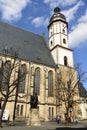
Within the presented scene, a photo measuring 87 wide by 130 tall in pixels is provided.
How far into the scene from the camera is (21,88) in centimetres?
3186

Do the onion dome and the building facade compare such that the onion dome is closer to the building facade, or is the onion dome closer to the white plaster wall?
the building facade

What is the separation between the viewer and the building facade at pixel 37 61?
30.8 m

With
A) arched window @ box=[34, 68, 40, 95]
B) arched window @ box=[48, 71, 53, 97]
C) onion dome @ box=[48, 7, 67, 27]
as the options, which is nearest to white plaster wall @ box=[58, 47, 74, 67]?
arched window @ box=[48, 71, 53, 97]

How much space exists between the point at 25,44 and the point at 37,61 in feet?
18.7

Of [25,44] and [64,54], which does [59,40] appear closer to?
[64,54]

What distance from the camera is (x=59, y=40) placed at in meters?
41.1

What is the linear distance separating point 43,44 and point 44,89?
13347mm

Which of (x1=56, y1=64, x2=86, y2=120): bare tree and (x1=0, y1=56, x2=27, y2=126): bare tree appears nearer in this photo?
(x1=0, y1=56, x2=27, y2=126): bare tree

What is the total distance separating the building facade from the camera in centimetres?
3077

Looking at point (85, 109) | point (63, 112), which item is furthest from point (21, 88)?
point (85, 109)

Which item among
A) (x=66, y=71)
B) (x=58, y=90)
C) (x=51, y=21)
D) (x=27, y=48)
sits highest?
(x=51, y=21)

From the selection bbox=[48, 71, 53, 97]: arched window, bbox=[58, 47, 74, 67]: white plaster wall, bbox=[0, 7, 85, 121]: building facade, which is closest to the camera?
bbox=[0, 7, 85, 121]: building facade

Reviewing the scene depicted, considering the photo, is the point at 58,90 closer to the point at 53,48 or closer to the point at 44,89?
the point at 44,89

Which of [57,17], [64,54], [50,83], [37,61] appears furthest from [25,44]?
[57,17]
